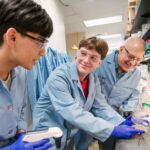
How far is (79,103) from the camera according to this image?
1.43 m

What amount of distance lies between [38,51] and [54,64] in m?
1.70

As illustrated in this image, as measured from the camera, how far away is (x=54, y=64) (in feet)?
8.70

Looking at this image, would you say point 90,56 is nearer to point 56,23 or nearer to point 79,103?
point 79,103

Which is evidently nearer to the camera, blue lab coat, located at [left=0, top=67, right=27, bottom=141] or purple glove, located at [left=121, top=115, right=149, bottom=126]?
blue lab coat, located at [left=0, top=67, right=27, bottom=141]

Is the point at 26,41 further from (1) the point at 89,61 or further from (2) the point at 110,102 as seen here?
(2) the point at 110,102

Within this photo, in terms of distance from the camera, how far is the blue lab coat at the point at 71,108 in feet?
4.03

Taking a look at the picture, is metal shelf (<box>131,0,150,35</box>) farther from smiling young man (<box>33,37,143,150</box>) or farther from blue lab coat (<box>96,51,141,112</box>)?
smiling young man (<box>33,37,143,150</box>)

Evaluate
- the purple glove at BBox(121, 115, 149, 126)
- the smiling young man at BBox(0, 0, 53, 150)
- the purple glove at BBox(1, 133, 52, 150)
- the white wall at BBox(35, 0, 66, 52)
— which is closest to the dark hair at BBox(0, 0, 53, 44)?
the smiling young man at BBox(0, 0, 53, 150)

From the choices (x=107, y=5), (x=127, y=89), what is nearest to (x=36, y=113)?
(x=127, y=89)

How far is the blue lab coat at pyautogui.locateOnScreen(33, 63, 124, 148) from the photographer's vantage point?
1.23 meters

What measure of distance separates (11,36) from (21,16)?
91 mm

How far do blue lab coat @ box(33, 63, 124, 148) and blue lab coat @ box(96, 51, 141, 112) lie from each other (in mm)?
261

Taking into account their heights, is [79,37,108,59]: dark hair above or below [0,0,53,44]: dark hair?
below

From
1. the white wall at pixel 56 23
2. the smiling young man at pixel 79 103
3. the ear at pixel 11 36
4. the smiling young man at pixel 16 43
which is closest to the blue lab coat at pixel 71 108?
the smiling young man at pixel 79 103
